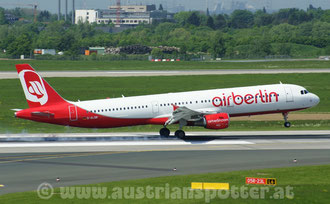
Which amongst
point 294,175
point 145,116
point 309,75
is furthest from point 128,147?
point 309,75

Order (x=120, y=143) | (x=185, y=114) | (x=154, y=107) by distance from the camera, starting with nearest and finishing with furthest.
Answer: (x=120, y=143) < (x=185, y=114) < (x=154, y=107)

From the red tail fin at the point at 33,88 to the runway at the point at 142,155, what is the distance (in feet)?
12.7

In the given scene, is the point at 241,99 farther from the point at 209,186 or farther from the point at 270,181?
the point at 209,186

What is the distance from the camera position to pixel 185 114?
5588cm

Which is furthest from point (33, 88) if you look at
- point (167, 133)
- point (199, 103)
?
point (199, 103)

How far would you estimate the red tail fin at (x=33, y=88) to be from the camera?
54.9 metres

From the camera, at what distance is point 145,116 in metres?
57.1

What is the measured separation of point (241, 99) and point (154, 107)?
8439mm

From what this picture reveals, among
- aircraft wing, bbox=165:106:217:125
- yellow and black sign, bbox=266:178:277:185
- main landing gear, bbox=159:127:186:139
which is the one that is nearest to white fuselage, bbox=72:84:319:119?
aircraft wing, bbox=165:106:217:125

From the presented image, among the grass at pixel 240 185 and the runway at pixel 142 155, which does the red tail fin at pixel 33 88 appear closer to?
the runway at pixel 142 155

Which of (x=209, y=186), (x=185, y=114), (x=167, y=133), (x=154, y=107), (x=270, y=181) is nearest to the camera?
(x=209, y=186)

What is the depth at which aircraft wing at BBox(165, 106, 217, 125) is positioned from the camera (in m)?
55.4

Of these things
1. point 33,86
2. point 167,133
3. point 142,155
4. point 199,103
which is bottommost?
point 167,133

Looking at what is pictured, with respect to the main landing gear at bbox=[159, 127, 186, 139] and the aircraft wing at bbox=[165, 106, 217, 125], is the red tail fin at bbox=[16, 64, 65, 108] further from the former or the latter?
the aircraft wing at bbox=[165, 106, 217, 125]
